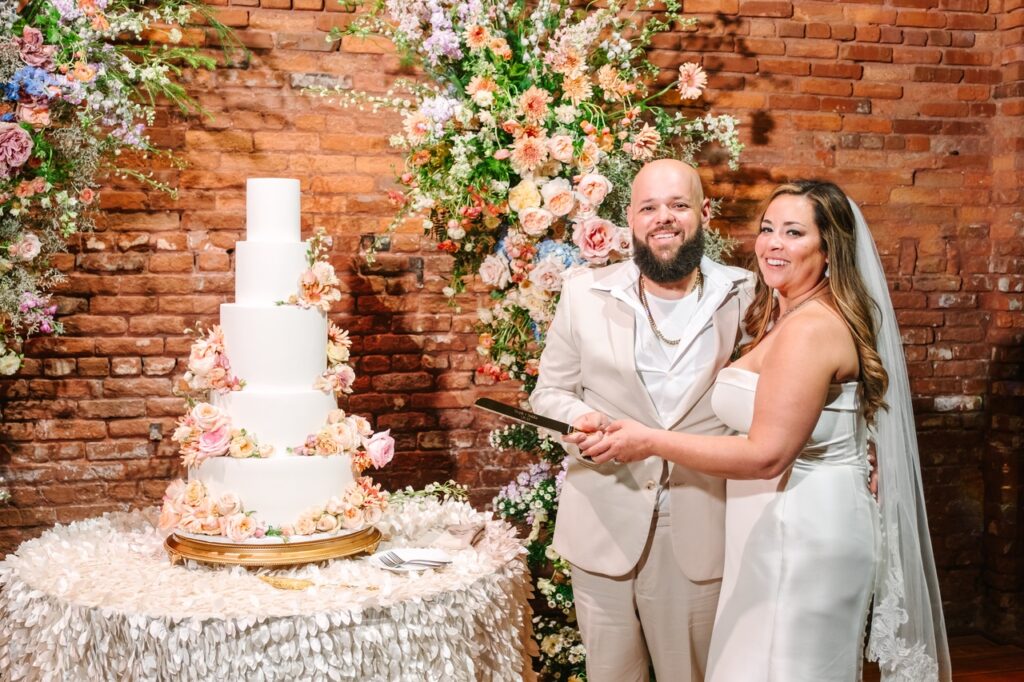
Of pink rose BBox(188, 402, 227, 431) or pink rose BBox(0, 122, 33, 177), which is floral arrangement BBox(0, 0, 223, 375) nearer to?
pink rose BBox(0, 122, 33, 177)

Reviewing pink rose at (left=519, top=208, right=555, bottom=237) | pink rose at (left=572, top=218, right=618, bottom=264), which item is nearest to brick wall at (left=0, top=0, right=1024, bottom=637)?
pink rose at (left=519, top=208, right=555, bottom=237)

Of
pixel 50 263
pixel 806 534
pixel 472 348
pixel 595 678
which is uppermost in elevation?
pixel 50 263

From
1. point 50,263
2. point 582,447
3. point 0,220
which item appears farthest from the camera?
point 50,263

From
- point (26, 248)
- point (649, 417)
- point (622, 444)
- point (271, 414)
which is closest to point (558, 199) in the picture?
point (649, 417)

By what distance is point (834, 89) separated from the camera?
4.49 m

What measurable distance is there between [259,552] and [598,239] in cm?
143

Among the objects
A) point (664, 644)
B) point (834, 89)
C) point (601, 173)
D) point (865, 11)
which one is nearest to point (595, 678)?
point (664, 644)

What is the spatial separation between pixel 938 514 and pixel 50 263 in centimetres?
398

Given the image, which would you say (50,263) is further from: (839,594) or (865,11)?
(865,11)

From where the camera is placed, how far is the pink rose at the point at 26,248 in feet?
10.8

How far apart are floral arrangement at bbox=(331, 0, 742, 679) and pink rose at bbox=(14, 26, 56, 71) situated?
1036 mm

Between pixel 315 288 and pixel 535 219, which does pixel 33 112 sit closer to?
pixel 315 288

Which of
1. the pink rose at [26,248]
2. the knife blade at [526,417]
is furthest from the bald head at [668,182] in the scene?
the pink rose at [26,248]

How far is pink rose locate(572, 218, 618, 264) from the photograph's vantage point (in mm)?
3221
